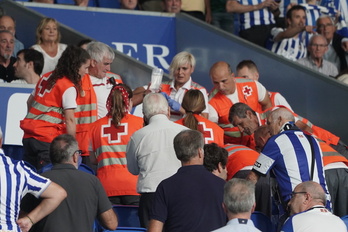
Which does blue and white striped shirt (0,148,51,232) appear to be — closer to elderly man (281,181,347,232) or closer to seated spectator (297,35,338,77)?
elderly man (281,181,347,232)

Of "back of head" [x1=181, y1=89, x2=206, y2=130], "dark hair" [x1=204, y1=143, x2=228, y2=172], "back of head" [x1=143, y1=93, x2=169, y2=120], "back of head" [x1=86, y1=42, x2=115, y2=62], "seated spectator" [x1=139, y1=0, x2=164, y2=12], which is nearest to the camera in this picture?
"dark hair" [x1=204, y1=143, x2=228, y2=172]

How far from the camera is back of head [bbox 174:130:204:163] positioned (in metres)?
8.23

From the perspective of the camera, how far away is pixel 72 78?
404 inches

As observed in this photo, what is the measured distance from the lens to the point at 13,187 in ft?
24.8

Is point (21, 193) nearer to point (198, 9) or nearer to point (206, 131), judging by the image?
point (206, 131)

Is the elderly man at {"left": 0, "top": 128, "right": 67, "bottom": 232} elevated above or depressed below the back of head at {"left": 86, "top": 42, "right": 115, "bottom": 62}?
below

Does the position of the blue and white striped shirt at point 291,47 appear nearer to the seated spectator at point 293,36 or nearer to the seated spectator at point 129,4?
the seated spectator at point 293,36

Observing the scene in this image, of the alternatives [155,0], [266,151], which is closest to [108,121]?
[266,151]

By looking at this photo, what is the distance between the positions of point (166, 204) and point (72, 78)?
2.62 meters

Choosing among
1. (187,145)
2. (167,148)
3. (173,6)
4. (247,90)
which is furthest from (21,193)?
(173,6)

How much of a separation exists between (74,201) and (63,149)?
44 cm

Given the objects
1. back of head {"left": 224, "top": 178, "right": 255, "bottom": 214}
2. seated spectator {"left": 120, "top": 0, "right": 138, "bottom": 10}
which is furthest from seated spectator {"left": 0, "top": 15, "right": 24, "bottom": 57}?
back of head {"left": 224, "top": 178, "right": 255, "bottom": 214}

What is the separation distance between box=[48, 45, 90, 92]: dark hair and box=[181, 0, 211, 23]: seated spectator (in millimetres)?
5183

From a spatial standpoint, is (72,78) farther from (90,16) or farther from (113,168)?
(90,16)
